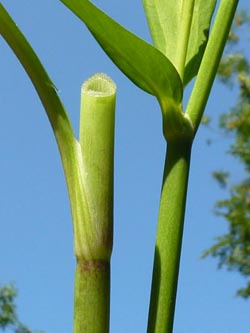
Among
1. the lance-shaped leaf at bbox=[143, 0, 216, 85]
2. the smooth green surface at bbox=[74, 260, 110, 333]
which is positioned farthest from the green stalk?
the lance-shaped leaf at bbox=[143, 0, 216, 85]

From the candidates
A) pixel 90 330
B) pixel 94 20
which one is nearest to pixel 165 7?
pixel 94 20

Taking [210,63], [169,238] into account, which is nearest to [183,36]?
[210,63]

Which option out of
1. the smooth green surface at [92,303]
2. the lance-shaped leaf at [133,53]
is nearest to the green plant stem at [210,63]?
the lance-shaped leaf at [133,53]

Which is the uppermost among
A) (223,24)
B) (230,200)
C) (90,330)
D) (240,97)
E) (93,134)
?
(240,97)

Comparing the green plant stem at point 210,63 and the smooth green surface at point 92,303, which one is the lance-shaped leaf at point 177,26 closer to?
the green plant stem at point 210,63

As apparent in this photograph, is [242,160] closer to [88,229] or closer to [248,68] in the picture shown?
[248,68]
